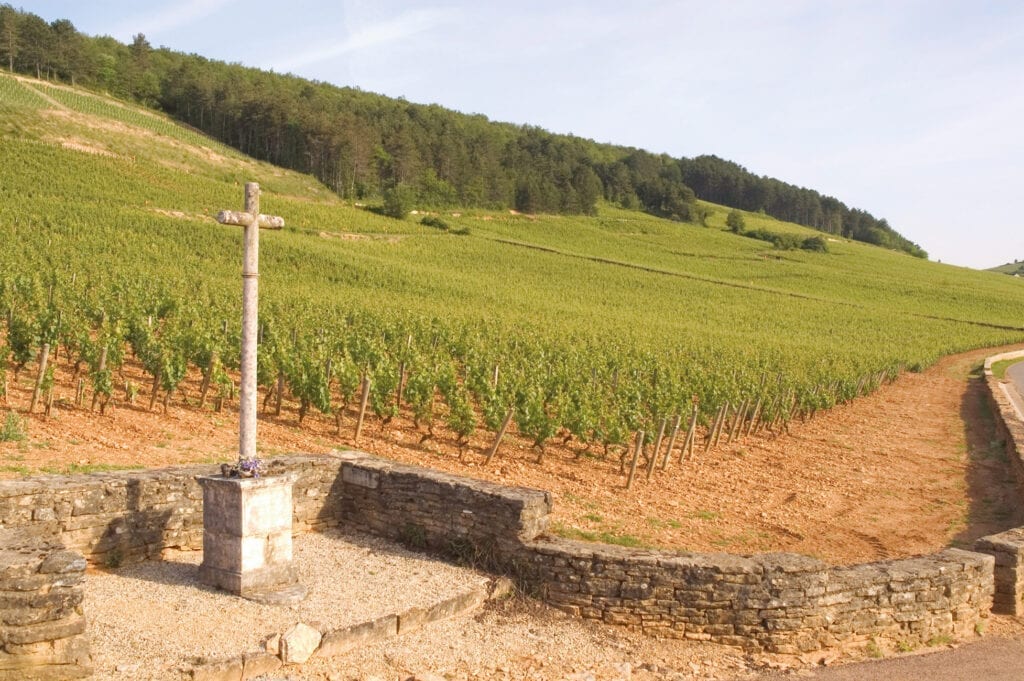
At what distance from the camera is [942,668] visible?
791 centimetres

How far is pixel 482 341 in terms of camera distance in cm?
2591

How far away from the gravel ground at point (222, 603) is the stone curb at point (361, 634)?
117mm

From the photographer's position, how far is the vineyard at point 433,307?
53.6 ft

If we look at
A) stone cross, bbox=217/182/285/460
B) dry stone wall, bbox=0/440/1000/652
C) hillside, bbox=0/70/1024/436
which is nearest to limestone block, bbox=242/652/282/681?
stone cross, bbox=217/182/285/460

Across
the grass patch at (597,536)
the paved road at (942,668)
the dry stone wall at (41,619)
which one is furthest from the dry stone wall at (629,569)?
the grass patch at (597,536)

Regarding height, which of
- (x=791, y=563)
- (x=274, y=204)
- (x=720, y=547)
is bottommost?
(x=720, y=547)

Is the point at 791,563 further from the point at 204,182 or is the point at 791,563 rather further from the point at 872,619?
the point at 204,182

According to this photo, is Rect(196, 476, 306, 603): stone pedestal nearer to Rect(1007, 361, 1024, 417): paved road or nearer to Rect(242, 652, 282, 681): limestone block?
Rect(242, 652, 282, 681): limestone block

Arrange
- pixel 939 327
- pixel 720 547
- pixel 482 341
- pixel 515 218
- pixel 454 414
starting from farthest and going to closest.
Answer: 1. pixel 515 218
2. pixel 939 327
3. pixel 482 341
4. pixel 454 414
5. pixel 720 547

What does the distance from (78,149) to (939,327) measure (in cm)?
5887

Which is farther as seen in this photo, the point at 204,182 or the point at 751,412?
the point at 204,182

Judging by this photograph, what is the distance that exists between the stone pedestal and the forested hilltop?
6592 cm

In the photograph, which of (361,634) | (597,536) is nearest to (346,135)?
(597,536)

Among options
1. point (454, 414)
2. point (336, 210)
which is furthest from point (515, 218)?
point (454, 414)
